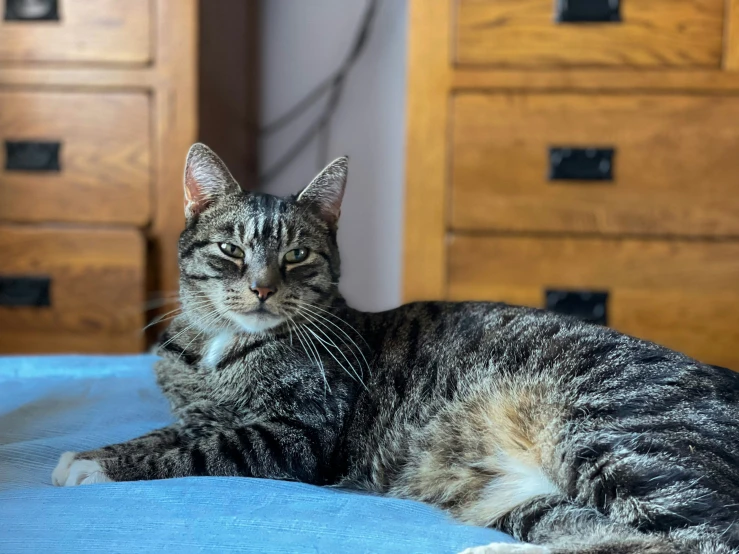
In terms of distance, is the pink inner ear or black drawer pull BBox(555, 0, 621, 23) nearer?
the pink inner ear

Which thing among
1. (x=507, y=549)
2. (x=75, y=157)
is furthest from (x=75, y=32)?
(x=507, y=549)

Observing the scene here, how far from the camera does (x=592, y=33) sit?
1661 millimetres

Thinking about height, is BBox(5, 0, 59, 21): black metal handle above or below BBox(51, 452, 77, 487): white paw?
above

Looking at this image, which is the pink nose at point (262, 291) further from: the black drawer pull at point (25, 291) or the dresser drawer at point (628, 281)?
the black drawer pull at point (25, 291)

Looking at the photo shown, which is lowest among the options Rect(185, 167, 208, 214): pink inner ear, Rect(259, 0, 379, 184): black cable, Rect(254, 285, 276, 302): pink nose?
Rect(254, 285, 276, 302): pink nose

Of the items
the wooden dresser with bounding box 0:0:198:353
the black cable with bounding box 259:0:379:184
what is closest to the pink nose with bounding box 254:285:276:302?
the wooden dresser with bounding box 0:0:198:353

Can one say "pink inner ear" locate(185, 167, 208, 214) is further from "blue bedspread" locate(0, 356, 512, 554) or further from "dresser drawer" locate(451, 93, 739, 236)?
"dresser drawer" locate(451, 93, 739, 236)

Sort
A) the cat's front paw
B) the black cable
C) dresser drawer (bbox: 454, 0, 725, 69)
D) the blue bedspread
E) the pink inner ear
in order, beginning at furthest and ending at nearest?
the black cable → dresser drawer (bbox: 454, 0, 725, 69) → the pink inner ear → the cat's front paw → the blue bedspread

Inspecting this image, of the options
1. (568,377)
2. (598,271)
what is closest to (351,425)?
(568,377)

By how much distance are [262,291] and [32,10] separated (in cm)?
123

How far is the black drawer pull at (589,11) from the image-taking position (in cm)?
165

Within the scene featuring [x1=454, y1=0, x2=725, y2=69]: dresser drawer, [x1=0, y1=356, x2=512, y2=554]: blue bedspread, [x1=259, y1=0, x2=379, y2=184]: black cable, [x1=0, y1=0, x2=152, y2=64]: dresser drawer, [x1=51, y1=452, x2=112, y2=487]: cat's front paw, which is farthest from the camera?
[x1=259, y1=0, x2=379, y2=184]: black cable

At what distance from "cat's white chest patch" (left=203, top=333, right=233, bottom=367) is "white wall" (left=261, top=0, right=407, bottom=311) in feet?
4.57

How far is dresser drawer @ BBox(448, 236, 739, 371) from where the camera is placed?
5.53ft
